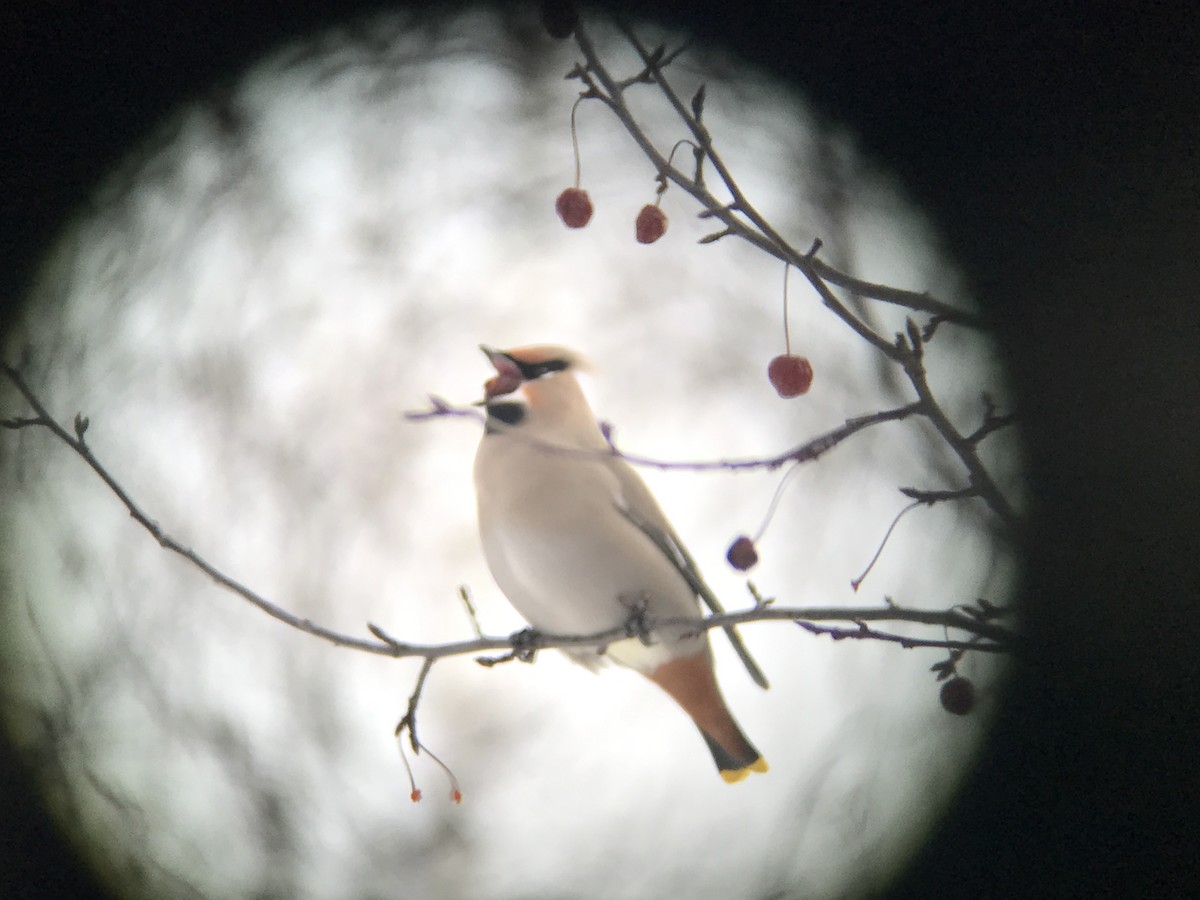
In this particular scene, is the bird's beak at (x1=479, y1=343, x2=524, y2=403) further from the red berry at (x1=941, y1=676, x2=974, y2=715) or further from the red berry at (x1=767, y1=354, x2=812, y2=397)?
the red berry at (x1=941, y1=676, x2=974, y2=715)

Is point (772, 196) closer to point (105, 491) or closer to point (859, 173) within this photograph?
point (859, 173)

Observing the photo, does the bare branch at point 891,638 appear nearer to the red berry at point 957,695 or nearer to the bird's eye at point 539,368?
the red berry at point 957,695

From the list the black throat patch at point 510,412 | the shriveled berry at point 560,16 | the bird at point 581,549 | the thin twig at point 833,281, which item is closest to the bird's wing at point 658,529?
the bird at point 581,549

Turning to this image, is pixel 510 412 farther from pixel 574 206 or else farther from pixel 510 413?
pixel 574 206

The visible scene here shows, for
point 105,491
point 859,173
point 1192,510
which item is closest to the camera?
point 1192,510

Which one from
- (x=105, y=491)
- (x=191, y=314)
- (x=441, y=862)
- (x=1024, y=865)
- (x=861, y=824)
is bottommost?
(x=1024, y=865)

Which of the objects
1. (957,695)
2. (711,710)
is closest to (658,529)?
(711,710)

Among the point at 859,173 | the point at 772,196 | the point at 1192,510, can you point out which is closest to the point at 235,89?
the point at 772,196

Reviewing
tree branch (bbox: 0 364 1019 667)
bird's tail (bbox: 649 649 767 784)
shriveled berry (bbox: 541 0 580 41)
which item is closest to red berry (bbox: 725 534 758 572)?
tree branch (bbox: 0 364 1019 667)
